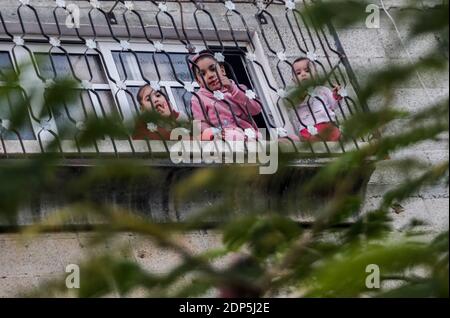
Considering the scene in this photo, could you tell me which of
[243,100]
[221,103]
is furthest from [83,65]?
[243,100]

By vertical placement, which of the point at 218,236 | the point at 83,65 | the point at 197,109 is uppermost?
the point at 83,65

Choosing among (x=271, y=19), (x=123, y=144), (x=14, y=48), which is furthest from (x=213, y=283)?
(x=271, y=19)

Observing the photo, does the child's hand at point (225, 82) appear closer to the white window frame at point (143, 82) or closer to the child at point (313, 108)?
the white window frame at point (143, 82)

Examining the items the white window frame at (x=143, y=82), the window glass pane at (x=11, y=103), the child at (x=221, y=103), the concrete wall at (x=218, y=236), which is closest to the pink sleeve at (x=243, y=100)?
the child at (x=221, y=103)

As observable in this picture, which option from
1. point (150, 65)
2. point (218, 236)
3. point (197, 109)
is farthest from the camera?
point (150, 65)

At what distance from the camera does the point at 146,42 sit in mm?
11812

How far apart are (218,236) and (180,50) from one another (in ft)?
11.3

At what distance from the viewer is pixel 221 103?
455 inches

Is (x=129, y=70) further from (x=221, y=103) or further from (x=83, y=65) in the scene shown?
(x=221, y=103)

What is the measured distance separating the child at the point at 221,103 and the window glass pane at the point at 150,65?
0.40ft

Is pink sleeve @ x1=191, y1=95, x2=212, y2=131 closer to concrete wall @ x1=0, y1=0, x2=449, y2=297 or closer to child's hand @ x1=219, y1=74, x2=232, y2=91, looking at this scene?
child's hand @ x1=219, y1=74, x2=232, y2=91

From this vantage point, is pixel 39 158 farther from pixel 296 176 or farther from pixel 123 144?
pixel 296 176

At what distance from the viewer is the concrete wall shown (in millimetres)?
10297

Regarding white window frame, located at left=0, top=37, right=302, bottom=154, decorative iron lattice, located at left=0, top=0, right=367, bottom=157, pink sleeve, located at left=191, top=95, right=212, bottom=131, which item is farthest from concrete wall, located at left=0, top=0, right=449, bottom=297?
pink sleeve, located at left=191, top=95, right=212, bottom=131
